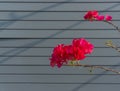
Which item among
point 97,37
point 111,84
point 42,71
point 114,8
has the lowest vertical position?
point 111,84

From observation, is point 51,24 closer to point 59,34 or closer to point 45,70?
point 59,34

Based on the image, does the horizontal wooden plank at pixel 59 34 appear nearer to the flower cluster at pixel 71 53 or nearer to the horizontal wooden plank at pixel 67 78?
the horizontal wooden plank at pixel 67 78

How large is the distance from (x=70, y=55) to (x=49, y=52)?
Result: 2404 mm

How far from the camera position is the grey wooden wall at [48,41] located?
4.58 m

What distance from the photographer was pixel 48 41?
4.62m

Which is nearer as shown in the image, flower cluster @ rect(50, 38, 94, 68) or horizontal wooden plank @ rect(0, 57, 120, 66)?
flower cluster @ rect(50, 38, 94, 68)

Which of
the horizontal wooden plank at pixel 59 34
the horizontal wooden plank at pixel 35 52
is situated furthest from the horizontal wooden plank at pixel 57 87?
the horizontal wooden plank at pixel 59 34

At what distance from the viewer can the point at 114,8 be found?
4582 mm

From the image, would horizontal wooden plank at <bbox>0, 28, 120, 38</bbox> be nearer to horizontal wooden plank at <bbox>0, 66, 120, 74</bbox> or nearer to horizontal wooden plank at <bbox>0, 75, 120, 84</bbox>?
horizontal wooden plank at <bbox>0, 66, 120, 74</bbox>

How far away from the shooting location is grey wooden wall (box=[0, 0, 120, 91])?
4578 millimetres

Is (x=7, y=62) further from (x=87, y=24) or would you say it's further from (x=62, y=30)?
(x=87, y=24)

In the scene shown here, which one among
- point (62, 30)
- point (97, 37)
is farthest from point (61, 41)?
point (97, 37)

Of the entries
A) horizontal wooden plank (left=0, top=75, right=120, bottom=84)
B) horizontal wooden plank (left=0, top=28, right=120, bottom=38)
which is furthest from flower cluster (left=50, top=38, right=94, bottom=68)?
horizontal wooden plank (left=0, top=75, right=120, bottom=84)

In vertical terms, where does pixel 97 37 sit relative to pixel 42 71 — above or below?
above
